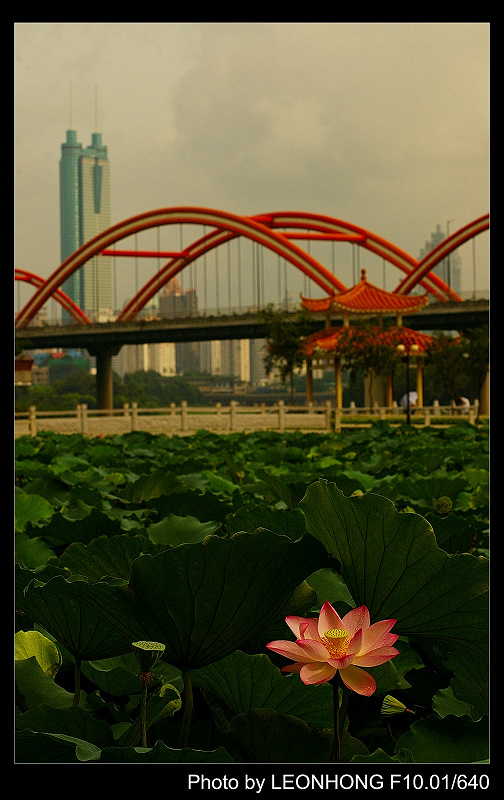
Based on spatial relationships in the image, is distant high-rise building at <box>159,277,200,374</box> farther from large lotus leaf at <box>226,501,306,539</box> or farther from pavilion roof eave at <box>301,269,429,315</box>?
large lotus leaf at <box>226,501,306,539</box>

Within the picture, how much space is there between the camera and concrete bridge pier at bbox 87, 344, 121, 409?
172ft

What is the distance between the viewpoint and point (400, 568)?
91 centimetres

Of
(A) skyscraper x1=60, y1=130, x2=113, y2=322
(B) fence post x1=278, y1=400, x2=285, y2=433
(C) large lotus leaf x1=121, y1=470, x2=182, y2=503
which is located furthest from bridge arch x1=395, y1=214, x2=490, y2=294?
(C) large lotus leaf x1=121, y1=470, x2=182, y2=503

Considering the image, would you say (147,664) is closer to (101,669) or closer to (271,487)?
(101,669)

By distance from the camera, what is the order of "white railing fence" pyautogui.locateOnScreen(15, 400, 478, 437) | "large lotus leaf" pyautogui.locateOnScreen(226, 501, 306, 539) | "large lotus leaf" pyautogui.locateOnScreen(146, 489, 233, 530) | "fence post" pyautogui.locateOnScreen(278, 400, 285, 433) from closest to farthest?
"large lotus leaf" pyautogui.locateOnScreen(226, 501, 306, 539)
"large lotus leaf" pyautogui.locateOnScreen(146, 489, 233, 530)
"white railing fence" pyautogui.locateOnScreen(15, 400, 478, 437)
"fence post" pyautogui.locateOnScreen(278, 400, 285, 433)

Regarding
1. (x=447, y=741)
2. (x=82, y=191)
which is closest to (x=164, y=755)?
(x=447, y=741)

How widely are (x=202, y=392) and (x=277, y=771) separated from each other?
73.7 m

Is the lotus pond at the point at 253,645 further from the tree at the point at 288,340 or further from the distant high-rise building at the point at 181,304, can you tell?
the distant high-rise building at the point at 181,304

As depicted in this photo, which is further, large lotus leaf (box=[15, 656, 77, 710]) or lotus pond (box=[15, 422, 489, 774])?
large lotus leaf (box=[15, 656, 77, 710])

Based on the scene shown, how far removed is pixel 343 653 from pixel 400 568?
208mm

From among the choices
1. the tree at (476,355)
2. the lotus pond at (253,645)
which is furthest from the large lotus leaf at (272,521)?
the tree at (476,355)

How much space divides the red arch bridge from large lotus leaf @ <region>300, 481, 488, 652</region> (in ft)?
135
